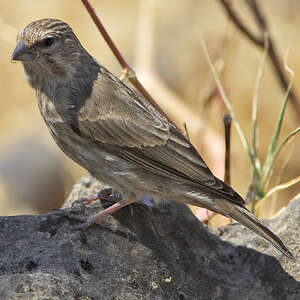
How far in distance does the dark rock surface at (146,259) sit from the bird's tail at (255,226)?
0.82 feet

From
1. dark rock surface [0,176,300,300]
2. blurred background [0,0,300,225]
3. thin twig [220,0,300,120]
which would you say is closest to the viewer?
dark rock surface [0,176,300,300]

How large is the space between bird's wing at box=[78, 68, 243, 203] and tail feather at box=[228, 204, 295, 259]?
266mm

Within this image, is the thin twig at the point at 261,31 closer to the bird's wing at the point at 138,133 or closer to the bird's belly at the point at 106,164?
the bird's wing at the point at 138,133

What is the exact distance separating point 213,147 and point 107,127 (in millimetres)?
1709

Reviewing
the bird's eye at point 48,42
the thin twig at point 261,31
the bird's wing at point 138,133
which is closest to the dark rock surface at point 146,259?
the bird's wing at point 138,133

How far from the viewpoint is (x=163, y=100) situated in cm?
662

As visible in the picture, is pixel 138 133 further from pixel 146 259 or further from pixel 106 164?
pixel 146 259

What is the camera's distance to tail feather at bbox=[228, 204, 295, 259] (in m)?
4.40

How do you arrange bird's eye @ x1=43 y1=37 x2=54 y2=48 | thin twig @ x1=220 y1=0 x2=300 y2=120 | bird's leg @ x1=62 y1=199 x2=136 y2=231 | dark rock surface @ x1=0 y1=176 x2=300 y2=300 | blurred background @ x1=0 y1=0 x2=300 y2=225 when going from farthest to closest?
blurred background @ x1=0 y1=0 x2=300 y2=225, thin twig @ x1=220 y1=0 x2=300 y2=120, bird's eye @ x1=43 y1=37 x2=54 y2=48, bird's leg @ x1=62 y1=199 x2=136 y2=231, dark rock surface @ x1=0 y1=176 x2=300 y2=300

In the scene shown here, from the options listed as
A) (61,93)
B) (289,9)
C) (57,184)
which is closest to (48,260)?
(61,93)

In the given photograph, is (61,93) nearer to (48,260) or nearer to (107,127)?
(107,127)

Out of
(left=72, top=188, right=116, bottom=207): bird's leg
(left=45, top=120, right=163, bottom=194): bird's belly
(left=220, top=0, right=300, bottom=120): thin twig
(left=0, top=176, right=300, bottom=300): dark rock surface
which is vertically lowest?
(left=0, top=176, right=300, bottom=300): dark rock surface

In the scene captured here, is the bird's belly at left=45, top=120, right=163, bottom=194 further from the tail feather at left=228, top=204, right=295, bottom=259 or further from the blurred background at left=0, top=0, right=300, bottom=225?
the blurred background at left=0, top=0, right=300, bottom=225

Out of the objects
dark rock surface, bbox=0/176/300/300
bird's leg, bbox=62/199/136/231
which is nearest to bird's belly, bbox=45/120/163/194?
dark rock surface, bbox=0/176/300/300
